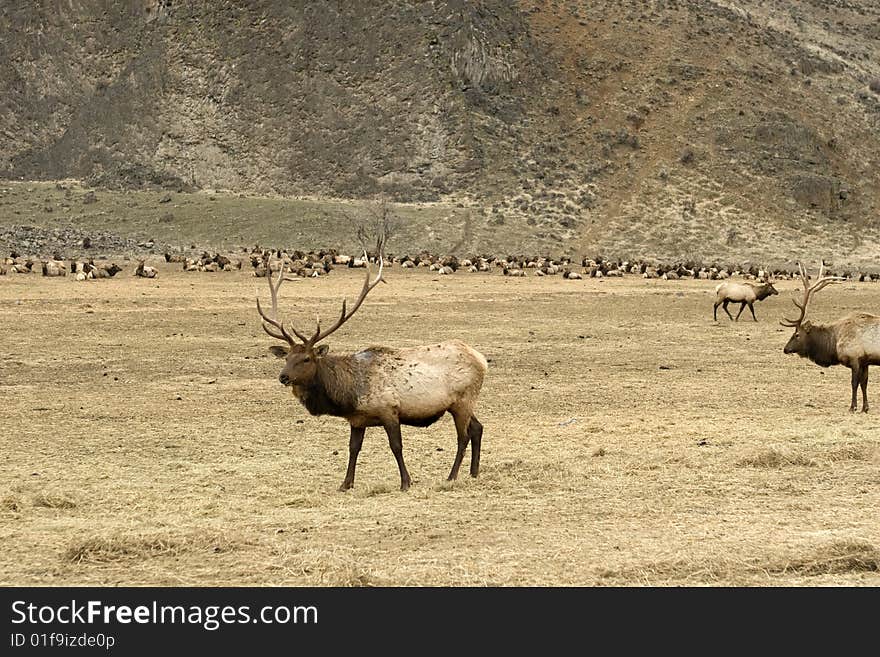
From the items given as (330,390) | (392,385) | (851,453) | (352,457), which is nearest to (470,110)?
(851,453)

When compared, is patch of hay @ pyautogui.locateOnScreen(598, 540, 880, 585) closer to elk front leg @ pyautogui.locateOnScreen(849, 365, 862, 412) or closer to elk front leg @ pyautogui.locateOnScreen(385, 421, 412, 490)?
elk front leg @ pyautogui.locateOnScreen(385, 421, 412, 490)

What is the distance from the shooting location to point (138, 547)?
8227 millimetres

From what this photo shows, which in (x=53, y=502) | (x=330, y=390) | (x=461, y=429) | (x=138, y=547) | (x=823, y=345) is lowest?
Answer: (x=53, y=502)

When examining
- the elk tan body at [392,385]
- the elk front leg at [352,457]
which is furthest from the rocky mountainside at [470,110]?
the elk front leg at [352,457]

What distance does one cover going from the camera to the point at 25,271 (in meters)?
40.2

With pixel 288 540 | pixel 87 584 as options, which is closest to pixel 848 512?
pixel 288 540

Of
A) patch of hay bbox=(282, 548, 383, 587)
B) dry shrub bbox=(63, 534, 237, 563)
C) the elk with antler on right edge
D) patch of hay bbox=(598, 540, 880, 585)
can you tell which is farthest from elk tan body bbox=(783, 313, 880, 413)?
dry shrub bbox=(63, 534, 237, 563)

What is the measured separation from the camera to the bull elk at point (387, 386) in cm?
1073

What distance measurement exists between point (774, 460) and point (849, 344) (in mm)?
4862

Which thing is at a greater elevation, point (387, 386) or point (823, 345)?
point (823, 345)

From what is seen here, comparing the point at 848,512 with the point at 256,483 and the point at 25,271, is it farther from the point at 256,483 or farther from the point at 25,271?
the point at 25,271

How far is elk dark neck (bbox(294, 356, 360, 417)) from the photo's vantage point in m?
10.7

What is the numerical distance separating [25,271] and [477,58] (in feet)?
157

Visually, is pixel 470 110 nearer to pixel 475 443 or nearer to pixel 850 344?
pixel 850 344
